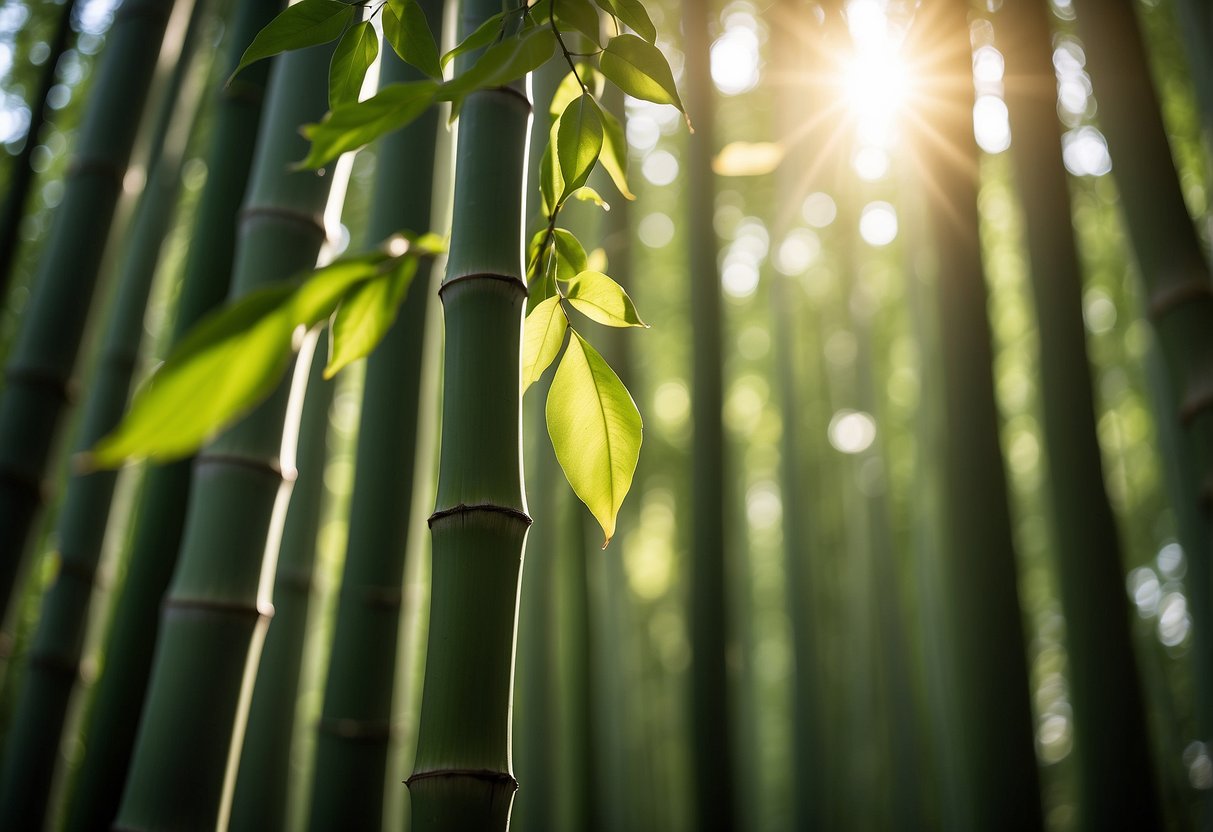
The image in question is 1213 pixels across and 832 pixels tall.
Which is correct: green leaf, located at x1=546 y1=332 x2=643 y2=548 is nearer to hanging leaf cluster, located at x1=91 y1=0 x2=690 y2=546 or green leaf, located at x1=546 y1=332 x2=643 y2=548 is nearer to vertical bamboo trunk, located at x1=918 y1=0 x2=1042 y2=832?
hanging leaf cluster, located at x1=91 y1=0 x2=690 y2=546

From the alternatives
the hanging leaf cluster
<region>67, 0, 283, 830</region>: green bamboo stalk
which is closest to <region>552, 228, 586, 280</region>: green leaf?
the hanging leaf cluster

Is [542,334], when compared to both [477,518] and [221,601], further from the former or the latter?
[221,601]

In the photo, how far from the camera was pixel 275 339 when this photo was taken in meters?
0.31

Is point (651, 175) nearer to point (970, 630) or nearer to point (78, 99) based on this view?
point (78, 99)

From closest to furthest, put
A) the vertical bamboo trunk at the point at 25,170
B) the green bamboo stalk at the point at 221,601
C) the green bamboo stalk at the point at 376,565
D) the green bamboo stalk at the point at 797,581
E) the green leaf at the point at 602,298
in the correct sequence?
1. the green leaf at the point at 602,298
2. the green bamboo stalk at the point at 221,601
3. the green bamboo stalk at the point at 376,565
4. the vertical bamboo trunk at the point at 25,170
5. the green bamboo stalk at the point at 797,581

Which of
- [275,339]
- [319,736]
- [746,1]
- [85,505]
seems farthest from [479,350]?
[746,1]

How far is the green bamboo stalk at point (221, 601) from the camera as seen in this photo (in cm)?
61

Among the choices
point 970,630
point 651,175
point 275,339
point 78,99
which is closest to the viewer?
point 275,339

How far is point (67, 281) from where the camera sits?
3.43 ft

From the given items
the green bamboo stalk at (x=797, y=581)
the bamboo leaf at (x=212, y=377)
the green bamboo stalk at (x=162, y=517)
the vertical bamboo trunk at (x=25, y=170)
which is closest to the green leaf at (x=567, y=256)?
the bamboo leaf at (x=212, y=377)

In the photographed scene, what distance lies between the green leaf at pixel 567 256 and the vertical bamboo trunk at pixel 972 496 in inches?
23.0

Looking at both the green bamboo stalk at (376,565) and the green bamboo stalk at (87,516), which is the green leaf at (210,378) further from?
the green bamboo stalk at (87,516)

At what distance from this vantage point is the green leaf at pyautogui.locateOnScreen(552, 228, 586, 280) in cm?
54

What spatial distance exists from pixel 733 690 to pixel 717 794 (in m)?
0.15
